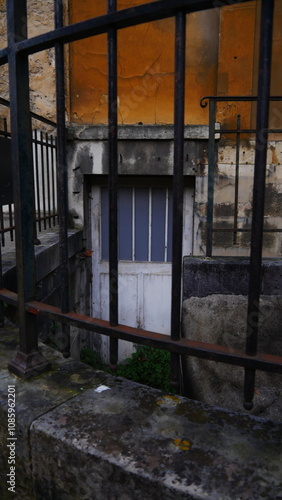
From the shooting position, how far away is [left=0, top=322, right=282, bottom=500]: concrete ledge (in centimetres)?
90

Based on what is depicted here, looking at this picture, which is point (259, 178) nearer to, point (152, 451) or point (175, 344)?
point (175, 344)

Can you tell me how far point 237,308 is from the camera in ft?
10.8

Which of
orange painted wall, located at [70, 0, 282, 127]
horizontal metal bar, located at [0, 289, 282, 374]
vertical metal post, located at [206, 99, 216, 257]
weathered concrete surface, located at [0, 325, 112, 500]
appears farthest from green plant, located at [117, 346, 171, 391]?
horizontal metal bar, located at [0, 289, 282, 374]

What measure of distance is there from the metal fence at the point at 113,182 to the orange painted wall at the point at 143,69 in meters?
4.31

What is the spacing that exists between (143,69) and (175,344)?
5163 mm

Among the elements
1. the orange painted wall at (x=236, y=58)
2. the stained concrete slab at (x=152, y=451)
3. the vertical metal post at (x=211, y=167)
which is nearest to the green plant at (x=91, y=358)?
the vertical metal post at (x=211, y=167)

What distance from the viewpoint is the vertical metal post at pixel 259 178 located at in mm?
883

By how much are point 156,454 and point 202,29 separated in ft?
18.4

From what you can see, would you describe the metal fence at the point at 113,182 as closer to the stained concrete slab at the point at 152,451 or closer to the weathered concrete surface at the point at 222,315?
the stained concrete slab at the point at 152,451

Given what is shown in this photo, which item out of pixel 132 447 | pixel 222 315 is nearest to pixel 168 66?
pixel 222 315

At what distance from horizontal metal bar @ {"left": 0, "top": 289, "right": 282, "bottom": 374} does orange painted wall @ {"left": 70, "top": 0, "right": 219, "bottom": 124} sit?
465 centimetres

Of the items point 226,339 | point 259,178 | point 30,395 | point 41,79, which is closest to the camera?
point 259,178

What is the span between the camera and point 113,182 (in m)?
1.16

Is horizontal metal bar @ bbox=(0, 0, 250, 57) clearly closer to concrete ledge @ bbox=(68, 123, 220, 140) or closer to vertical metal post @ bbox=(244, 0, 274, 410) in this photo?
vertical metal post @ bbox=(244, 0, 274, 410)
